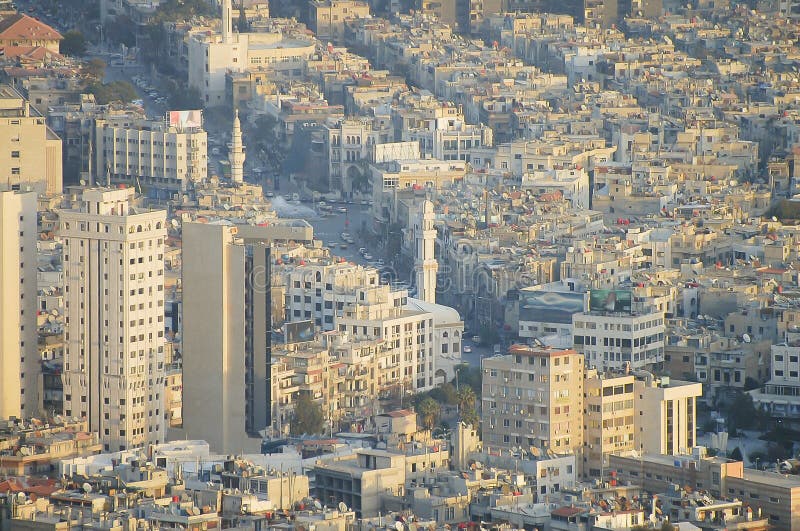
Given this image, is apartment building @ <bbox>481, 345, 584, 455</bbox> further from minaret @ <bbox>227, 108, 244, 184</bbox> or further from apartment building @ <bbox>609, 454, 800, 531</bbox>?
minaret @ <bbox>227, 108, 244, 184</bbox>

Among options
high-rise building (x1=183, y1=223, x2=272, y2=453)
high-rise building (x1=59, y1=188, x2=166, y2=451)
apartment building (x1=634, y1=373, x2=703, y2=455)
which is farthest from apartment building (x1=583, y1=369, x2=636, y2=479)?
high-rise building (x1=59, y1=188, x2=166, y2=451)

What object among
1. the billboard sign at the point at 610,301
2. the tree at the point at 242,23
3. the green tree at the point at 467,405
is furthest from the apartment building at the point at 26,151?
the tree at the point at 242,23

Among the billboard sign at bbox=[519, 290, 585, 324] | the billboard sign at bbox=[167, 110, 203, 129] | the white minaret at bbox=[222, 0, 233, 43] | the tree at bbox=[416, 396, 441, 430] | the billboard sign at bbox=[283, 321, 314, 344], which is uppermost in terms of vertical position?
the white minaret at bbox=[222, 0, 233, 43]

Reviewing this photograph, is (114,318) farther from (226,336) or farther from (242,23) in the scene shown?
(242,23)

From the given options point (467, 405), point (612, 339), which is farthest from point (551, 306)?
point (467, 405)

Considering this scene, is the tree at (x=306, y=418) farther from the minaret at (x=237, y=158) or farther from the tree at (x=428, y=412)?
the minaret at (x=237, y=158)

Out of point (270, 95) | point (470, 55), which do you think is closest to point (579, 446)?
point (270, 95)

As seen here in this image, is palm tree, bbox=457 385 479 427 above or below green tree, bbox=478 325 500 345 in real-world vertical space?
→ above
